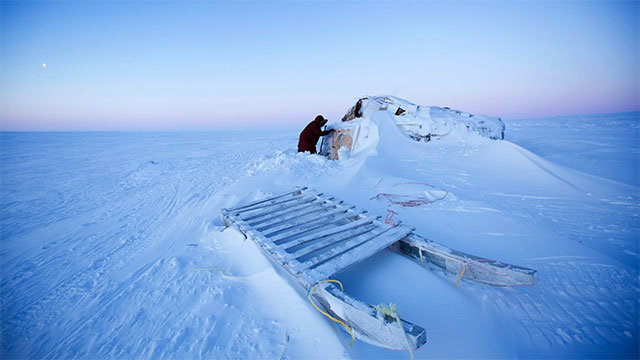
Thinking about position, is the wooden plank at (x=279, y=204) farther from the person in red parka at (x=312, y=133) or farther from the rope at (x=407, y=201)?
the person in red parka at (x=312, y=133)

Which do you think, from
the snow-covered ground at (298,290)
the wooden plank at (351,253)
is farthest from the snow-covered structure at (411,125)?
the wooden plank at (351,253)

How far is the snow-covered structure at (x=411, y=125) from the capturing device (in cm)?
651

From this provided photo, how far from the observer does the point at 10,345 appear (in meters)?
1.78

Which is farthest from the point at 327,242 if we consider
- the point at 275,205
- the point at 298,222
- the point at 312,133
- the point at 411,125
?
the point at 411,125

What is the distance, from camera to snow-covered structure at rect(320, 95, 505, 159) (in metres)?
6.51

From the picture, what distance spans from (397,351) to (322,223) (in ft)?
5.28

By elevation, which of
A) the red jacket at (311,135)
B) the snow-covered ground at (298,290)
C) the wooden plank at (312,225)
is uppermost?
the red jacket at (311,135)

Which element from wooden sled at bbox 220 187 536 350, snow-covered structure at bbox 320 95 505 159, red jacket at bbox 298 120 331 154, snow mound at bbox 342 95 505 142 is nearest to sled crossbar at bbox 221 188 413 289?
wooden sled at bbox 220 187 536 350

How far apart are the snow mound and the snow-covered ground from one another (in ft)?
5.97

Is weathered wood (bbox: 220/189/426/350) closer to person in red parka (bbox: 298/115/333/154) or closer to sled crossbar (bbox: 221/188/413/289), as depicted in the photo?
sled crossbar (bbox: 221/188/413/289)

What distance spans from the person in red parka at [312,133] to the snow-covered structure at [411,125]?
0.35m

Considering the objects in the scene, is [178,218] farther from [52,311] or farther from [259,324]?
[259,324]

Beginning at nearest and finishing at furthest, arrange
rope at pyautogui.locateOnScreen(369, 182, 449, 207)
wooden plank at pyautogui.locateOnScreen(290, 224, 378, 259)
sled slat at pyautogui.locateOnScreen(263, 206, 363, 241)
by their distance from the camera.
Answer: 1. wooden plank at pyautogui.locateOnScreen(290, 224, 378, 259)
2. sled slat at pyautogui.locateOnScreen(263, 206, 363, 241)
3. rope at pyautogui.locateOnScreen(369, 182, 449, 207)

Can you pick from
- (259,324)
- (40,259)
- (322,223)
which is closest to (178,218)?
(40,259)
